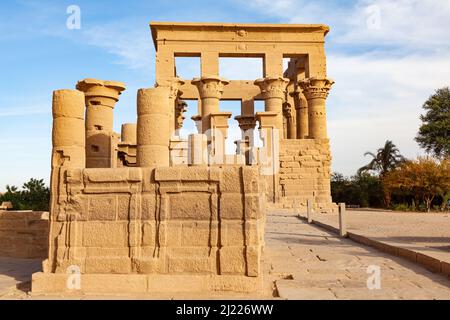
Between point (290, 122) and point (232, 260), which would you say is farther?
point (290, 122)

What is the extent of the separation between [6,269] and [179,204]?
3.48m

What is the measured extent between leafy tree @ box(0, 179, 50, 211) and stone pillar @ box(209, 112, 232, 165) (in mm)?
7799

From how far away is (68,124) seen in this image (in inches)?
294

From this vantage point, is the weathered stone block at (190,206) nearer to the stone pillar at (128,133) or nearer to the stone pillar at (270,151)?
the stone pillar at (128,133)

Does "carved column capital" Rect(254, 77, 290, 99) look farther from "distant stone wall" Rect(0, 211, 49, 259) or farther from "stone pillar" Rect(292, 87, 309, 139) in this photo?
"distant stone wall" Rect(0, 211, 49, 259)

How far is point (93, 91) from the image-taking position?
11.4 metres

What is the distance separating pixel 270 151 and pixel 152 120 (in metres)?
12.7

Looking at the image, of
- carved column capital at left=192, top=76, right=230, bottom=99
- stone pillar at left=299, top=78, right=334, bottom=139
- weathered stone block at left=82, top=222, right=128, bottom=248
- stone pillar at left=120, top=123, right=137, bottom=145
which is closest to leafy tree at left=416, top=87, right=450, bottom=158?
stone pillar at left=299, top=78, right=334, bottom=139

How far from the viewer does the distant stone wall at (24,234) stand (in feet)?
26.8

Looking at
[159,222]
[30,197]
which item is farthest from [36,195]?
[159,222]

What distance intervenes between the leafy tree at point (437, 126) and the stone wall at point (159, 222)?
32.8 metres

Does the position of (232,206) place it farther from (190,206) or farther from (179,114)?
(179,114)

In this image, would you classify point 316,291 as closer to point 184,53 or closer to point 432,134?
point 184,53

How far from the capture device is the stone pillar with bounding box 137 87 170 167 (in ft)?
27.4
